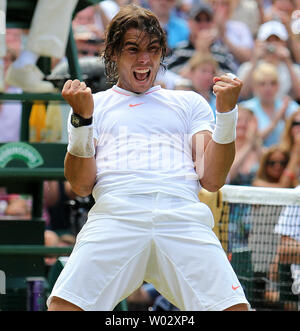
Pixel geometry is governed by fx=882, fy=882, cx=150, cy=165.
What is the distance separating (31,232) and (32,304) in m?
0.61

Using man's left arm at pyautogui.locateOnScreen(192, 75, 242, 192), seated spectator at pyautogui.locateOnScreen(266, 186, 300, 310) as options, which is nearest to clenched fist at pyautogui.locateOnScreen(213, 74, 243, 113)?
man's left arm at pyautogui.locateOnScreen(192, 75, 242, 192)

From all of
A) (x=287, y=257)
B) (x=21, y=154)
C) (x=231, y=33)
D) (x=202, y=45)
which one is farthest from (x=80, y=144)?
(x=231, y=33)

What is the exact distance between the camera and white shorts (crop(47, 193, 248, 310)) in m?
3.89

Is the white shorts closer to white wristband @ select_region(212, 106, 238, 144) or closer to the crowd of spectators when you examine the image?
white wristband @ select_region(212, 106, 238, 144)

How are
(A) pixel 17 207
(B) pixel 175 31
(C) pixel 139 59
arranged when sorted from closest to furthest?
(C) pixel 139 59 → (A) pixel 17 207 → (B) pixel 175 31

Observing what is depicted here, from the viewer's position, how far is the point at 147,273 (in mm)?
4090

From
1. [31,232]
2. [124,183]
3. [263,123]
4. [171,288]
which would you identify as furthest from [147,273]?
[263,123]

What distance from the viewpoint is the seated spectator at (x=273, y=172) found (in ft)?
28.1

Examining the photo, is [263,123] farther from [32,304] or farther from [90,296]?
[90,296]

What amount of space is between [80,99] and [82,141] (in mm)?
191

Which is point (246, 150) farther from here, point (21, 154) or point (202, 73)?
point (21, 154)

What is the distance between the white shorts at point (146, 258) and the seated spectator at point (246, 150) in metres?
5.03

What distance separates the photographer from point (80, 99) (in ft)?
13.0

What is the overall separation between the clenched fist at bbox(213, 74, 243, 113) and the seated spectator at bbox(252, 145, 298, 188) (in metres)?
4.58
